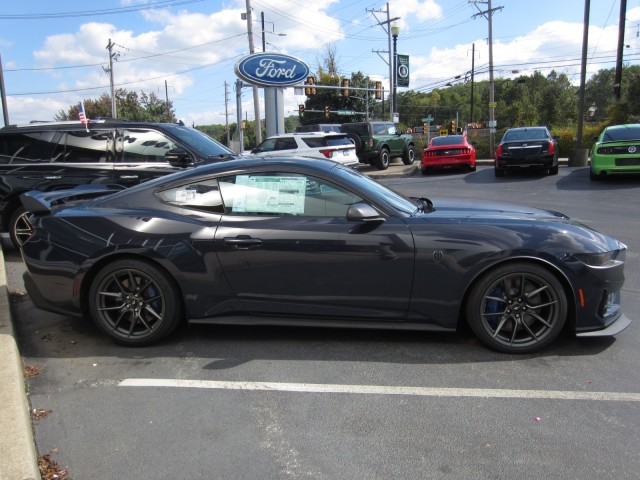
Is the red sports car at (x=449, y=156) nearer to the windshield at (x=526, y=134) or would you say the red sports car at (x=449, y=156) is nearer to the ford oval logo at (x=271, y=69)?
the windshield at (x=526, y=134)

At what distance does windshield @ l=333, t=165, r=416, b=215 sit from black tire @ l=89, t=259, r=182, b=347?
1.62 meters

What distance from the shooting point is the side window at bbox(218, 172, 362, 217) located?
3837 millimetres

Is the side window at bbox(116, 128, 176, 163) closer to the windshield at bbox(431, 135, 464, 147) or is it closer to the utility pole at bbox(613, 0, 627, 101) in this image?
the windshield at bbox(431, 135, 464, 147)

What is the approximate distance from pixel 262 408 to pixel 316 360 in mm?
698

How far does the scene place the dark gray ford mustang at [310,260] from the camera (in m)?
3.61

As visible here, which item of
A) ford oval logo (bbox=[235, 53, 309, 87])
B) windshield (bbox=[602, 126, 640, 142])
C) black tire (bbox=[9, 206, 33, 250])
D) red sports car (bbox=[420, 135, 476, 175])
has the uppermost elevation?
ford oval logo (bbox=[235, 53, 309, 87])

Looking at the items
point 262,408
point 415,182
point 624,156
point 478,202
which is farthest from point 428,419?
point 415,182

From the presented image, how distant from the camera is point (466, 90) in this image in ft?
403

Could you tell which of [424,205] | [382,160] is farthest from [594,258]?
[382,160]

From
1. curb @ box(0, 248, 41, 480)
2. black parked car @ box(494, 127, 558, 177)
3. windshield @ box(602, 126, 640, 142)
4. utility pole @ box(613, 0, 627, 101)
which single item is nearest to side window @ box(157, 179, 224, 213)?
curb @ box(0, 248, 41, 480)

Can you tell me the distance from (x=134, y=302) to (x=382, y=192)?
2.11 metres

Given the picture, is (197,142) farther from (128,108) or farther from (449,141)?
(128,108)

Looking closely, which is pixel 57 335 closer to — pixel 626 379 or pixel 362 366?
pixel 362 366

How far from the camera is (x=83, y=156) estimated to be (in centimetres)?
688
